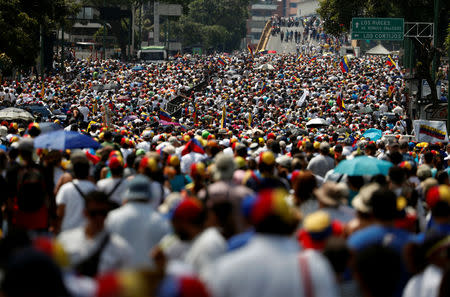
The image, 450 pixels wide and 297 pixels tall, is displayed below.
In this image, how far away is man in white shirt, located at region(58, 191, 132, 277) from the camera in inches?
195

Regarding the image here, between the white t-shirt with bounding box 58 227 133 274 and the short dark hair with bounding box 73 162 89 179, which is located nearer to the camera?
the white t-shirt with bounding box 58 227 133 274

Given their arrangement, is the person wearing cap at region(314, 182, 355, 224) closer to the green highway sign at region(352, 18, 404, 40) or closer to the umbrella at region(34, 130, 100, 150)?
the umbrella at region(34, 130, 100, 150)

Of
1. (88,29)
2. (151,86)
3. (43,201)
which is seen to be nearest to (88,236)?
(43,201)

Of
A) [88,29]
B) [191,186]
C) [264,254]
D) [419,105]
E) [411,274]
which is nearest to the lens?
[264,254]

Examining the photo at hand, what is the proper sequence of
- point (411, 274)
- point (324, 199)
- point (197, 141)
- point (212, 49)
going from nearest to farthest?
1. point (411, 274)
2. point (324, 199)
3. point (197, 141)
4. point (212, 49)

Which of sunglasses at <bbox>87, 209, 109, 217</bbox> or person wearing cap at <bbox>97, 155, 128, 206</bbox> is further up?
sunglasses at <bbox>87, 209, 109, 217</bbox>

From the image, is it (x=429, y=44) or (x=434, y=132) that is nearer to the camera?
(x=434, y=132)

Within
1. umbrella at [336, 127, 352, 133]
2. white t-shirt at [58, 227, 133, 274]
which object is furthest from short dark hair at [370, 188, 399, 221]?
→ umbrella at [336, 127, 352, 133]

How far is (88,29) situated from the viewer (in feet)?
319

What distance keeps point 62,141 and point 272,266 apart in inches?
260

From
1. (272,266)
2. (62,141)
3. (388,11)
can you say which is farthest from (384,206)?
A: (388,11)

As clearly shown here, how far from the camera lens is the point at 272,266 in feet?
12.3

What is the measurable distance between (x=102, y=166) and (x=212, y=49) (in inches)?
4734

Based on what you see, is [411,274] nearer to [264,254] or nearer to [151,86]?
[264,254]
